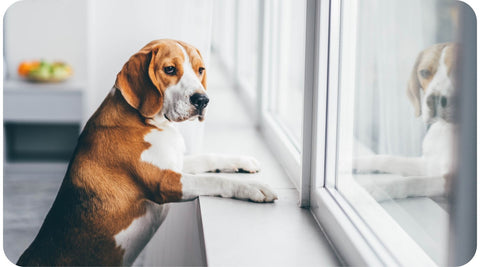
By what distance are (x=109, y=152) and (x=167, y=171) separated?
11 cm

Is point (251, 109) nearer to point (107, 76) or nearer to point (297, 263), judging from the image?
point (107, 76)

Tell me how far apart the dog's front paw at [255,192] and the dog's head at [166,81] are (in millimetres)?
163

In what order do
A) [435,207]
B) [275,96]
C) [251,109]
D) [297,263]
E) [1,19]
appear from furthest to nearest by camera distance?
[251,109]
[275,96]
[1,19]
[297,263]
[435,207]

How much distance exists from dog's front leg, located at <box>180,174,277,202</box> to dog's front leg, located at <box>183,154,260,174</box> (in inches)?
3.4

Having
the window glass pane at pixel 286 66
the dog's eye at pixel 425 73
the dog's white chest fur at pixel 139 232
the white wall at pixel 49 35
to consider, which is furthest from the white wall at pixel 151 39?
the white wall at pixel 49 35

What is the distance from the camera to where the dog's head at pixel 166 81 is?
1.01 metres

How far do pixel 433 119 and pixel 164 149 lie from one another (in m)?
0.51

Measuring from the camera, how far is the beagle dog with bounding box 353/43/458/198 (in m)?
0.62

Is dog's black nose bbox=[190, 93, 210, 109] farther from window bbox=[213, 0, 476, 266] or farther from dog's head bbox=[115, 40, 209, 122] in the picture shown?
window bbox=[213, 0, 476, 266]

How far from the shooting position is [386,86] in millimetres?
906

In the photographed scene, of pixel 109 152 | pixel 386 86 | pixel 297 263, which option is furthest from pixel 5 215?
pixel 386 86

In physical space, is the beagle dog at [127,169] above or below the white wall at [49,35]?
below

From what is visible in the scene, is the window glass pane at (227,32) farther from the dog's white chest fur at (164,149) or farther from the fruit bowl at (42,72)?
the dog's white chest fur at (164,149)

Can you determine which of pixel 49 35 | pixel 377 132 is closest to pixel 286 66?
pixel 377 132
